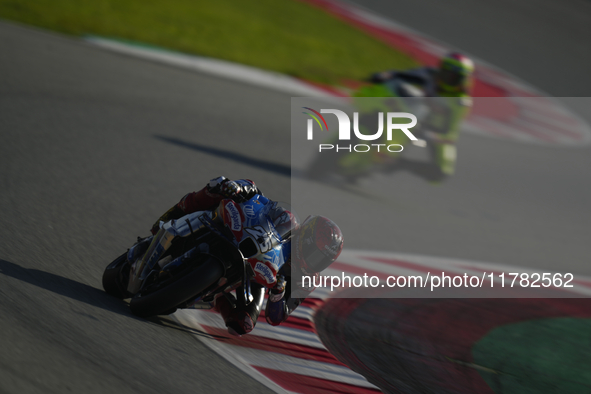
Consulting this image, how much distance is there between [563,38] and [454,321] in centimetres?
1456

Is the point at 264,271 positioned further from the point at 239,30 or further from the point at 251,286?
the point at 239,30

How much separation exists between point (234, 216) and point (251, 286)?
617 millimetres

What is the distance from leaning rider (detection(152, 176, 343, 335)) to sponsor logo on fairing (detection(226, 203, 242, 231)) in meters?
0.06

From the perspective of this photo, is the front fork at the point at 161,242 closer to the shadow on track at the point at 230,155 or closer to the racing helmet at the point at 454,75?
the shadow on track at the point at 230,155

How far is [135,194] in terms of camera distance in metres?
6.16

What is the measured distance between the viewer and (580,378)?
15.9 ft

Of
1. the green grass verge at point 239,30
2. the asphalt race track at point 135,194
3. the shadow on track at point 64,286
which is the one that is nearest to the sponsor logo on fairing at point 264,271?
the asphalt race track at point 135,194

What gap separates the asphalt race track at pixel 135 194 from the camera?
132 inches

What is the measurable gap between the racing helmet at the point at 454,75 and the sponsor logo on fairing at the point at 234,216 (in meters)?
5.12

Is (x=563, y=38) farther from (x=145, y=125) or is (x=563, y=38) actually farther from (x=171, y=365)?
(x=171, y=365)

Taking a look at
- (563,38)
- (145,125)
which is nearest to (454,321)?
(145,125)

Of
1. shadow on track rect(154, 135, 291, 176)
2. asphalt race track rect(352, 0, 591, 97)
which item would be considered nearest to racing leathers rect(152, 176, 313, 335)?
shadow on track rect(154, 135, 291, 176)

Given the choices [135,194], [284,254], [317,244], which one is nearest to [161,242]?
[284,254]

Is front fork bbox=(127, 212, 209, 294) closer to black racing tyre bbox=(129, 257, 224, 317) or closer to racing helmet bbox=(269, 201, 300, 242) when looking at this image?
black racing tyre bbox=(129, 257, 224, 317)
